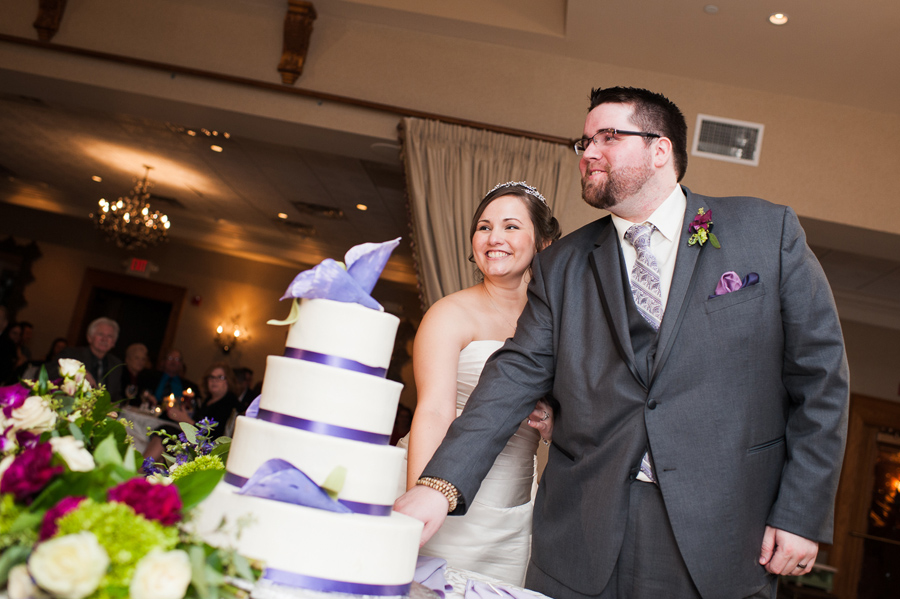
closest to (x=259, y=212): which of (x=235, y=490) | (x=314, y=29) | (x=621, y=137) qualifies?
(x=314, y=29)

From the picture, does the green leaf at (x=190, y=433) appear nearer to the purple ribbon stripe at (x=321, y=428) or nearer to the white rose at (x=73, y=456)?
the purple ribbon stripe at (x=321, y=428)

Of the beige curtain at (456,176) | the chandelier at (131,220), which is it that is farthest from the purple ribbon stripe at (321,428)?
the chandelier at (131,220)

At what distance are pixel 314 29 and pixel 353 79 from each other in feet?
1.48

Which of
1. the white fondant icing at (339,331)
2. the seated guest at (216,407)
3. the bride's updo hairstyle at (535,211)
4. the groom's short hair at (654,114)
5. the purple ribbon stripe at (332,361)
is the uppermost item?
the groom's short hair at (654,114)

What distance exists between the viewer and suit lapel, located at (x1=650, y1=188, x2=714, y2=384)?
1651mm

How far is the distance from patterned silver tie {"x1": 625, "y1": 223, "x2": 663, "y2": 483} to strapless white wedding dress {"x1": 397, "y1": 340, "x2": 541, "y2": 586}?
0.62 meters

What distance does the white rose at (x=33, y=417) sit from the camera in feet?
3.50

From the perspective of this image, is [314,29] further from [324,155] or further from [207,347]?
[207,347]

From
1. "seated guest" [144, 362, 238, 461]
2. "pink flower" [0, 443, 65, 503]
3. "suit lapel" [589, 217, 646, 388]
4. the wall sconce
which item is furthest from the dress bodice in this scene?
the wall sconce

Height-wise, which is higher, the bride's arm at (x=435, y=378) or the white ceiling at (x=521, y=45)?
the white ceiling at (x=521, y=45)

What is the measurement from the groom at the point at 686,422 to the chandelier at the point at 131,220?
8681 millimetres

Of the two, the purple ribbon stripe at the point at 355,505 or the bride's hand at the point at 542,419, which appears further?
the bride's hand at the point at 542,419

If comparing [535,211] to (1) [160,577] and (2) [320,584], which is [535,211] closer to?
(2) [320,584]

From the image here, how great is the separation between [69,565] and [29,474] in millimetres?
175
